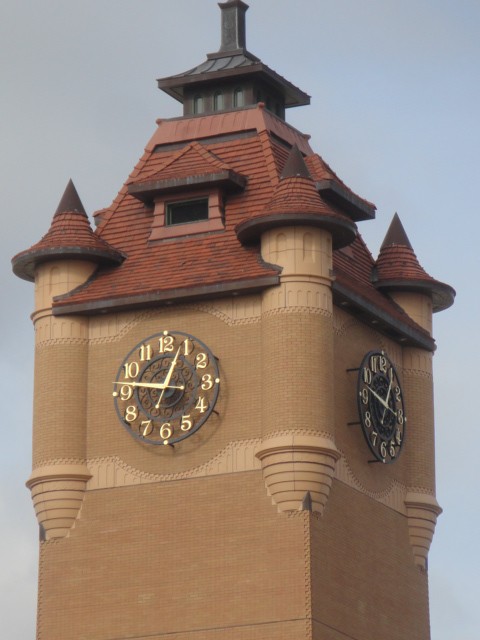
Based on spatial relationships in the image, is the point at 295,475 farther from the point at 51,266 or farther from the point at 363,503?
the point at 51,266

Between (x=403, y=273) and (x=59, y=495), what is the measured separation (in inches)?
407

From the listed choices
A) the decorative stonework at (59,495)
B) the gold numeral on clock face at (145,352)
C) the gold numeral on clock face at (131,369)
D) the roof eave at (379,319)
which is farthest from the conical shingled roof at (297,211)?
the decorative stonework at (59,495)

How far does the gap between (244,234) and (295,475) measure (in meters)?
5.94

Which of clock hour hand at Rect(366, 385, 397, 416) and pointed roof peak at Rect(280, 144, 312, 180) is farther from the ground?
pointed roof peak at Rect(280, 144, 312, 180)

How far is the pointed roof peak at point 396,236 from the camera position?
239ft

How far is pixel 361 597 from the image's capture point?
2625 inches

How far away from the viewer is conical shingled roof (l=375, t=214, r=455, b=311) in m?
71.6

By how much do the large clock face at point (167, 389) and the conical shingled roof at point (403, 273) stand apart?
20.4 feet

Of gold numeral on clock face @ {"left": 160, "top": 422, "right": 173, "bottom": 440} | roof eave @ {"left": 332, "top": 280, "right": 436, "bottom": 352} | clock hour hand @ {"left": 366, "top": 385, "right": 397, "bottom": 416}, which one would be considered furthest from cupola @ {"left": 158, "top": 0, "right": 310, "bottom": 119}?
gold numeral on clock face @ {"left": 160, "top": 422, "right": 173, "bottom": 440}

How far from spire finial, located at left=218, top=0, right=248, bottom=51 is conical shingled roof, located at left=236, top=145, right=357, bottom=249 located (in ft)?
21.6

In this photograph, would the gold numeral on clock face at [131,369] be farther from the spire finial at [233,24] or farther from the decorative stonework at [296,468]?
the spire finial at [233,24]

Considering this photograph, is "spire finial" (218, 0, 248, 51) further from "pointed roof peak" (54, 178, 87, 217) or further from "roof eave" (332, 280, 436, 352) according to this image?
"roof eave" (332, 280, 436, 352)

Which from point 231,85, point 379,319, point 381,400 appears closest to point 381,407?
point 381,400

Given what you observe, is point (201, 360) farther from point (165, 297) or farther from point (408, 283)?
point (408, 283)
